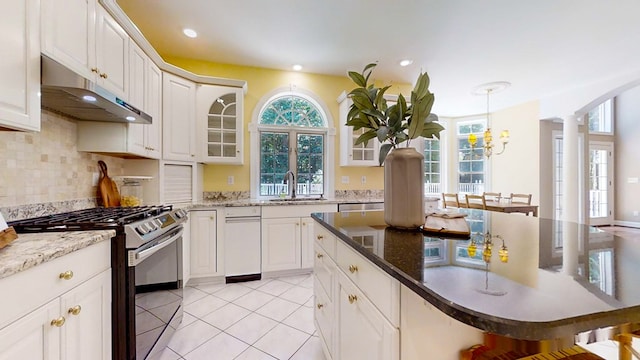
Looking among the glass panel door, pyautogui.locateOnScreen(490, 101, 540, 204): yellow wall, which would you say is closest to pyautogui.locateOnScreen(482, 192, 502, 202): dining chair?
pyautogui.locateOnScreen(490, 101, 540, 204): yellow wall

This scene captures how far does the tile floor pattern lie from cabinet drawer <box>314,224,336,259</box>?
30.5 inches

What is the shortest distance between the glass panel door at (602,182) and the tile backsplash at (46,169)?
32.6 feet

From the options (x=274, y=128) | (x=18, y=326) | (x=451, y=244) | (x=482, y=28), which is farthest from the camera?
(x=274, y=128)

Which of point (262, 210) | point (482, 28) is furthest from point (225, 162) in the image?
point (482, 28)

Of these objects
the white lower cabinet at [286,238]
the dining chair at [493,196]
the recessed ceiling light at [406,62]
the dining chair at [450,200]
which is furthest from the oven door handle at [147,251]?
the dining chair at [493,196]

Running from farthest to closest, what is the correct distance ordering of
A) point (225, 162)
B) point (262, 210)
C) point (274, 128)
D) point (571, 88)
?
point (571, 88), point (274, 128), point (225, 162), point (262, 210)

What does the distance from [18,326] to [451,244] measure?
1.50 meters

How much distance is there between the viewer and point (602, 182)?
6773mm

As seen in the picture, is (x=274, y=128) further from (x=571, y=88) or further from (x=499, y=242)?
(x=571, y=88)

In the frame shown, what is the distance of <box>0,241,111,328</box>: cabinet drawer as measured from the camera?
2.71 feet

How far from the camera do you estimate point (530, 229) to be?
4.17 ft

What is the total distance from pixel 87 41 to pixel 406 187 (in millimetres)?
2090

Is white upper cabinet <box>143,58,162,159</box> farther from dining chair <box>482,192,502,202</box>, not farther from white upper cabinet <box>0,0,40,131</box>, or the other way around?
dining chair <box>482,192,502,202</box>

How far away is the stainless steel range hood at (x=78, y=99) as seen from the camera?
1.30 meters
